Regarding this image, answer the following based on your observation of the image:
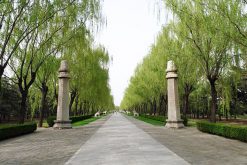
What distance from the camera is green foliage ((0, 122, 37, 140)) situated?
42.5 feet

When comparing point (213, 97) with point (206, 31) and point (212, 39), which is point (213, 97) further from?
point (206, 31)

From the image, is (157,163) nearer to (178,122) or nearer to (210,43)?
(210,43)

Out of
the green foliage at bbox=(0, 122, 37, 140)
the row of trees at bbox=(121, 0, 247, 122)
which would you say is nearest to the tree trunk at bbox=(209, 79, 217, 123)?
the row of trees at bbox=(121, 0, 247, 122)

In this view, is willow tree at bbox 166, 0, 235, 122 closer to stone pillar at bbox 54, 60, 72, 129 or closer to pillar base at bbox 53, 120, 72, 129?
stone pillar at bbox 54, 60, 72, 129

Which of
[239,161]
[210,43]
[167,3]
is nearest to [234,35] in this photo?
[210,43]

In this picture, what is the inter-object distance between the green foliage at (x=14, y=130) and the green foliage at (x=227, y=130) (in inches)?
435

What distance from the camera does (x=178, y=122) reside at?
19.4 meters

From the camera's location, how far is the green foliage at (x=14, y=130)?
42.5 ft

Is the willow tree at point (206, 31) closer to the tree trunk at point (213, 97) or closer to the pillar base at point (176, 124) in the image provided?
the tree trunk at point (213, 97)

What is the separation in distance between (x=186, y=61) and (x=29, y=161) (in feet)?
53.5

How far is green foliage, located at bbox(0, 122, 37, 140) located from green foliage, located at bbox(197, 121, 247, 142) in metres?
11.0

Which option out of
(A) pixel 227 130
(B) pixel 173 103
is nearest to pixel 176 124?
(B) pixel 173 103

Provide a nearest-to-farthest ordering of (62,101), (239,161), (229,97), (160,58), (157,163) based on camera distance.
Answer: (157,163)
(239,161)
(229,97)
(62,101)
(160,58)

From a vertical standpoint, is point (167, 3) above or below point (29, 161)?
above
